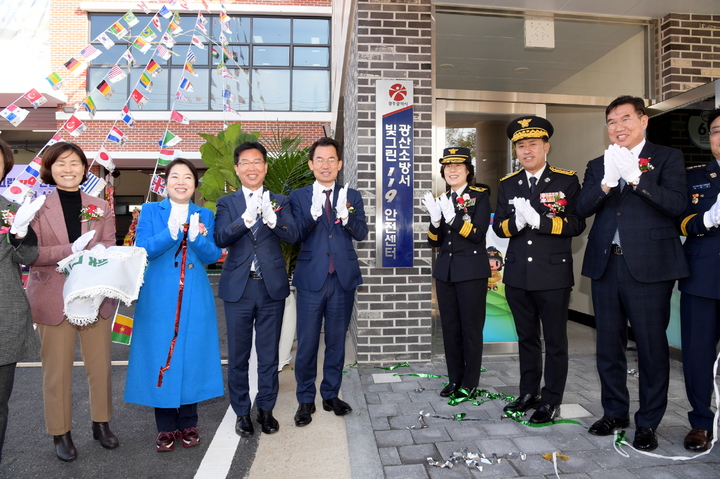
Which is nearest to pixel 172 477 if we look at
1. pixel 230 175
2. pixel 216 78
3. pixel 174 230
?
pixel 174 230

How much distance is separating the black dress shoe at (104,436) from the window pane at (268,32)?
16.2m

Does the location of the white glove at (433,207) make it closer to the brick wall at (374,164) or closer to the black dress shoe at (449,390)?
the brick wall at (374,164)

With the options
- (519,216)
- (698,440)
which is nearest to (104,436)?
(519,216)

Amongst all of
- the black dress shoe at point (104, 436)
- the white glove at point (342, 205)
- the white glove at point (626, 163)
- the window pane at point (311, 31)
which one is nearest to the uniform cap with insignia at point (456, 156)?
the white glove at point (342, 205)

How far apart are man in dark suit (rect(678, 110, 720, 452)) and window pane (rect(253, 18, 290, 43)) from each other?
53.2ft

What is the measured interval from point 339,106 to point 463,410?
755 centimetres

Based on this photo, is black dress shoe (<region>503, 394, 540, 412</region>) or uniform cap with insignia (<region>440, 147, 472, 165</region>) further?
uniform cap with insignia (<region>440, 147, 472, 165</region>)

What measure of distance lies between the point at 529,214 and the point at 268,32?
53.0 ft

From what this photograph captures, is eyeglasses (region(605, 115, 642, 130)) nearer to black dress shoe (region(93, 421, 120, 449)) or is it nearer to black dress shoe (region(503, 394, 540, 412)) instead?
black dress shoe (region(503, 394, 540, 412))

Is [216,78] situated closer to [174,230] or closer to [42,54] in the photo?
[42,54]

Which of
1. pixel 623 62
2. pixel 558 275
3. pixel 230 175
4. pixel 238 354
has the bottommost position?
pixel 238 354

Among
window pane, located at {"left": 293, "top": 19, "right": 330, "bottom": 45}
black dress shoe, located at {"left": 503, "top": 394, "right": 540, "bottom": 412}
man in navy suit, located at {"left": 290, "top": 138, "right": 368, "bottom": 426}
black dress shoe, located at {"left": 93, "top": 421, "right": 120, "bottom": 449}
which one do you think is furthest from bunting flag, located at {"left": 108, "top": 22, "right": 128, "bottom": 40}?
window pane, located at {"left": 293, "top": 19, "right": 330, "bottom": 45}

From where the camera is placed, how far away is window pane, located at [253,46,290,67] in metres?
16.7

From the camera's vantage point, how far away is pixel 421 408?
3453mm
